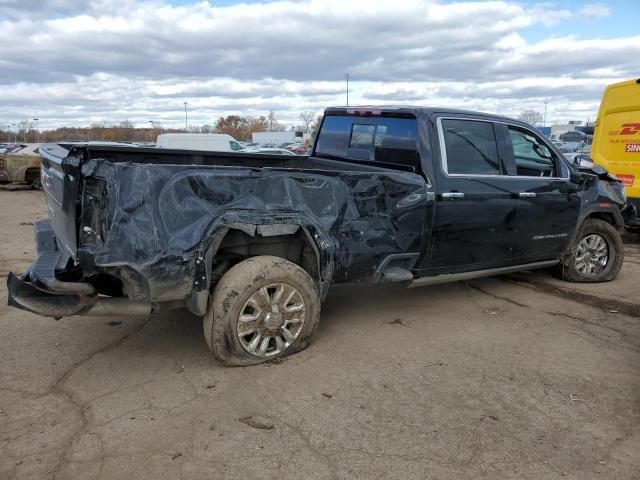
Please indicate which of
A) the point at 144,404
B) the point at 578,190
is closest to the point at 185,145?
the point at 578,190

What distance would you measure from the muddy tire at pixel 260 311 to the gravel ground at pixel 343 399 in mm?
157

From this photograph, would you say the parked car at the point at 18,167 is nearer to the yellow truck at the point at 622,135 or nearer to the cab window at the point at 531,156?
the yellow truck at the point at 622,135

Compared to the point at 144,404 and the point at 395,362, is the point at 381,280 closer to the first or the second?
the point at 395,362

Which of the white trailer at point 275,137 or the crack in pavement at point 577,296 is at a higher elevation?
the white trailer at point 275,137

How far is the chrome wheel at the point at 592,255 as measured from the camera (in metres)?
6.32

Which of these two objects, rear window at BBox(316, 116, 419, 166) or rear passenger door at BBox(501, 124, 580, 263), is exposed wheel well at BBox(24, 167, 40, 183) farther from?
rear passenger door at BBox(501, 124, 580, 263)

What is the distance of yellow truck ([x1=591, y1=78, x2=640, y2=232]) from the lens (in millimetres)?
8398

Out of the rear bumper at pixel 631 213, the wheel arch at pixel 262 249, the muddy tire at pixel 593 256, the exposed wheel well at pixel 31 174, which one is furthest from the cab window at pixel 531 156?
the exposed wheel well at pixel 31 174

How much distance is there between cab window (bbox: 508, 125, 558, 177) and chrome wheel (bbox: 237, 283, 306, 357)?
9.39 feet

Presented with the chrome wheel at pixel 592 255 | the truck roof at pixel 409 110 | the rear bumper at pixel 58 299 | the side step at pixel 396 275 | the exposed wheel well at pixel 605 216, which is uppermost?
the truck roof at pixel 409 110

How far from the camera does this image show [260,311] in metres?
3.90

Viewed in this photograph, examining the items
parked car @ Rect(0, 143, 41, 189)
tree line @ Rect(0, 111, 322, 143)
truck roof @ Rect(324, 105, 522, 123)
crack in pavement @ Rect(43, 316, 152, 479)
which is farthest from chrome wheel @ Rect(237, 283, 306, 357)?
tree line @ Rect(0, 111, 322, 143)

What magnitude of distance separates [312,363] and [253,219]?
1.19 m

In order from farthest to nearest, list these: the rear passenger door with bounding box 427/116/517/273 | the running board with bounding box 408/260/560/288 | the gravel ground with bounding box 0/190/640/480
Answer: the running board with bounding box 408/260/560/288
the rear passenger door with bounding box 427/116/517/273
the gravel ground with bounding box 0/190/640/480
